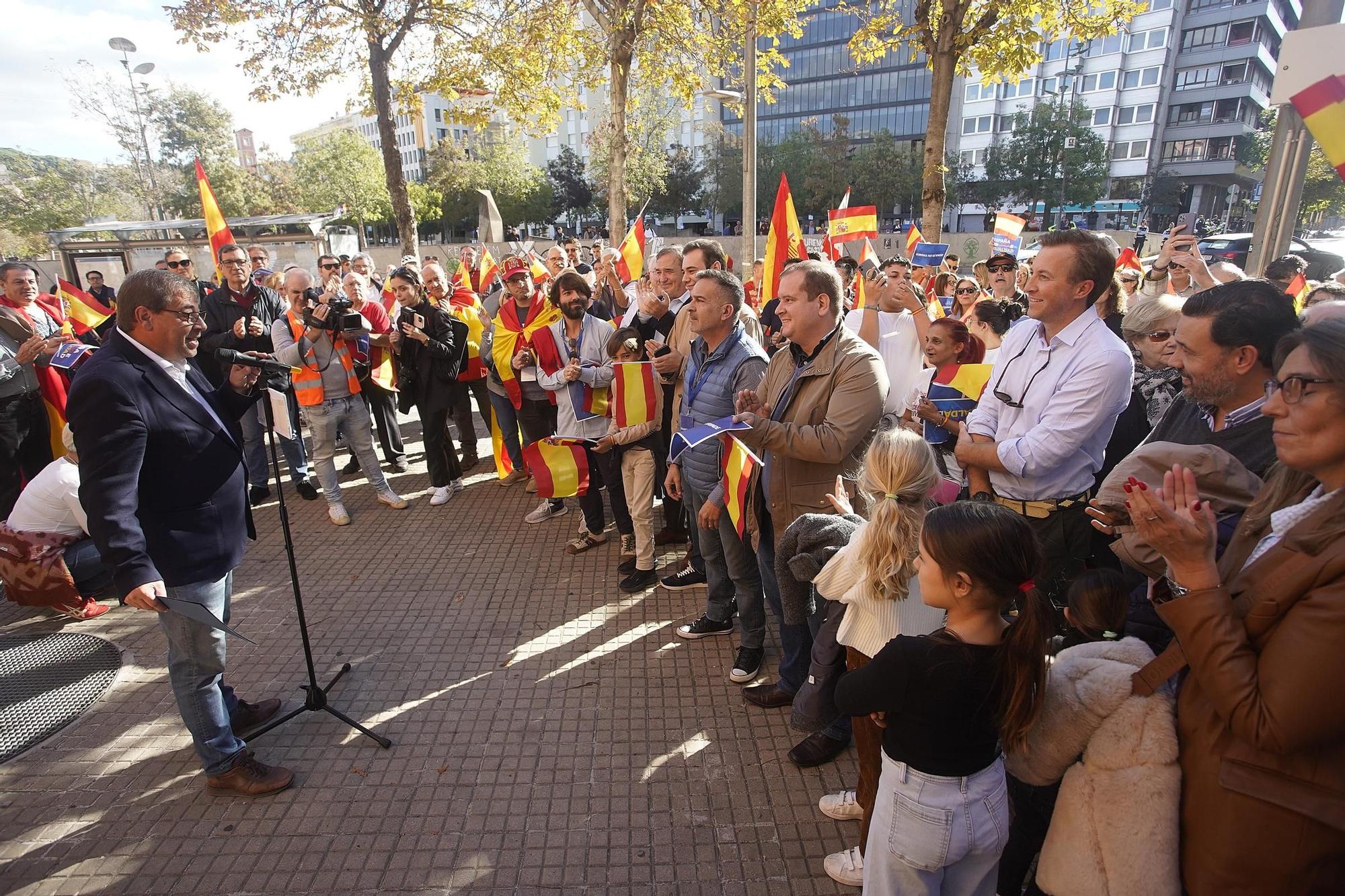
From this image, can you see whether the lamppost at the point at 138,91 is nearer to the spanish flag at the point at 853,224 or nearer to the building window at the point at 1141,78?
the spanish flag at the point at 853,224

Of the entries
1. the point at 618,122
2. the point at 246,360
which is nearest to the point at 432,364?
the point at 246,360

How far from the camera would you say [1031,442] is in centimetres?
279

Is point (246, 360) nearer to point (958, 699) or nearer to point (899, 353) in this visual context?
point (958, 699)

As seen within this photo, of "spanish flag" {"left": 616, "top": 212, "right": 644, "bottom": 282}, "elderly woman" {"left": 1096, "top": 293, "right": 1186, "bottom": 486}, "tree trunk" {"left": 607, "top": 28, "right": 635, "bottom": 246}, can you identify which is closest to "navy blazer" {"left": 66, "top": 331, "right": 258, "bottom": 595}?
"elderly woman" {"left": 1096, "top": 293, "right": 1186, "bottom": 486}

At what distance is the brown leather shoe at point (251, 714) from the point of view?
3439 mm

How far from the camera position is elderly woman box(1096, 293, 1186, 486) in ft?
11.0

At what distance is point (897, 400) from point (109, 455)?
13.0 feet

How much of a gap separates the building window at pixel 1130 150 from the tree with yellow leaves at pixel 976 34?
186 ft

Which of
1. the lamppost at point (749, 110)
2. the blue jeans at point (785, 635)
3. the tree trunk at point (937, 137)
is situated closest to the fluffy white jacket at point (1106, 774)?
the blue jeans at point (785, 635)

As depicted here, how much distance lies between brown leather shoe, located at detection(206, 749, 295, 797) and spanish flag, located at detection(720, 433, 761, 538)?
91.8 inches

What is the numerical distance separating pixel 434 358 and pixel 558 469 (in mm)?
2058

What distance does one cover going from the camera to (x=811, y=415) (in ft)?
10.5

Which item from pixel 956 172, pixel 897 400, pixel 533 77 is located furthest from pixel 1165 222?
pixel 897 400

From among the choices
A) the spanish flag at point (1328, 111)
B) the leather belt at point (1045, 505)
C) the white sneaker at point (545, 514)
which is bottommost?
the white sneaker at point (545, 514)
